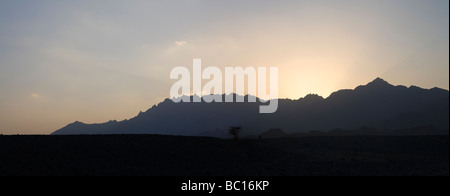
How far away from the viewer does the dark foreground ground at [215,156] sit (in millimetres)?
28914

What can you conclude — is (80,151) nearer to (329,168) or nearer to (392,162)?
(329,168)

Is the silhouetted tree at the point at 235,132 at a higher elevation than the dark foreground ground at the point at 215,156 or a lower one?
higher

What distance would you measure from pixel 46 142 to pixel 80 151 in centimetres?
481

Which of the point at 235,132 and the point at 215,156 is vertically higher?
the point at 235,132

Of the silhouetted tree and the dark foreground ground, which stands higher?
the silhouetted tree

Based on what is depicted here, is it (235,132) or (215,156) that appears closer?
(215,156)

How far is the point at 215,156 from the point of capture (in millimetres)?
35844

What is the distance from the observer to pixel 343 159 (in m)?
34.7

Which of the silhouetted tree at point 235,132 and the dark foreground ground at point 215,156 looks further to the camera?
the silhouetted tree at point 235,132

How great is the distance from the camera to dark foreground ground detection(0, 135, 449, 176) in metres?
28.9

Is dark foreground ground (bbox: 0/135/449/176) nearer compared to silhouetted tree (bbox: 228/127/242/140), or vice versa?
dark foreground ground (bbox: 0/135/449/176)
